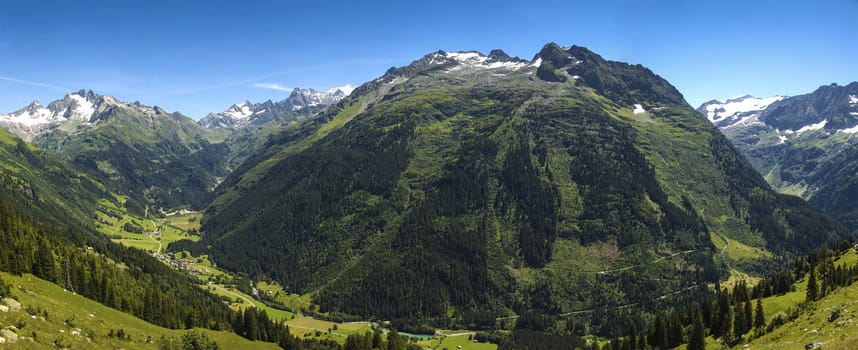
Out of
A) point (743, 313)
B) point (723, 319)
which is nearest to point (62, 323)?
point (743, 313)

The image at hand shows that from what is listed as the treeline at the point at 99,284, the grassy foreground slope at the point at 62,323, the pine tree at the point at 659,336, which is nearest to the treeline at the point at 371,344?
the treeline at the point at 99,284

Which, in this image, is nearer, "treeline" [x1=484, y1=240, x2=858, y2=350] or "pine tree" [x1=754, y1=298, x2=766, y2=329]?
"treeline" [x1=484, y1=240, x2=858, y2=350]

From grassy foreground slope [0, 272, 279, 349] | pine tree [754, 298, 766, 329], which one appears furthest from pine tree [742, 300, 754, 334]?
grassy foreground slope [0, 272, 279, 349]

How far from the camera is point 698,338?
10294 cm

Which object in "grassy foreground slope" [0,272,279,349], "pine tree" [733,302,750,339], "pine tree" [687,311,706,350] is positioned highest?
"grassy foreground slope" [0,272,279,349]

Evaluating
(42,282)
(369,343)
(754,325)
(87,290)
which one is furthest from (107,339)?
(754,325)

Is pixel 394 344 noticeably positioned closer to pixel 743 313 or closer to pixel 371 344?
pixel 371 344

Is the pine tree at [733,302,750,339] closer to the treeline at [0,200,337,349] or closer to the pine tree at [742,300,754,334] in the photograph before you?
the pine tree at [742,300,754,334]

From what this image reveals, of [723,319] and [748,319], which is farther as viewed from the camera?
[723,319]

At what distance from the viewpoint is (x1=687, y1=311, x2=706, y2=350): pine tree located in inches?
4021

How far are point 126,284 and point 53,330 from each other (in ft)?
265

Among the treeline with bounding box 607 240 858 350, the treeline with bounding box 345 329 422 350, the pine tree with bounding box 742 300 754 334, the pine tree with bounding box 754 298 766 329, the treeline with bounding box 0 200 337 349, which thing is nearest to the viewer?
the treeline with bounding box 607 240 858 350

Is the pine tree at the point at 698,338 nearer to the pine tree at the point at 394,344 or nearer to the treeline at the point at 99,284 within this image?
the pine tree at the point at 394,344

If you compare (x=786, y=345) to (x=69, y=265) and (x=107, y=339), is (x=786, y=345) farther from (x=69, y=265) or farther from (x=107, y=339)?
(x=69, y=265)
